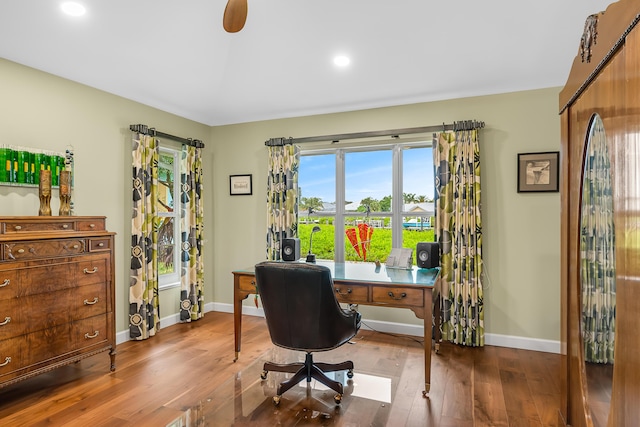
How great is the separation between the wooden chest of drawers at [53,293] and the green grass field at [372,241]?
86.6 inches

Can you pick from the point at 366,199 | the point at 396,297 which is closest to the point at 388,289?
the point at 396,297

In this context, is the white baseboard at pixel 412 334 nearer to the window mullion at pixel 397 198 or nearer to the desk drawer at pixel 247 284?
the window mullion at pixel 397 198

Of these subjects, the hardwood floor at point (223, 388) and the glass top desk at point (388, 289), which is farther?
the glass top desk at point (388, 289)

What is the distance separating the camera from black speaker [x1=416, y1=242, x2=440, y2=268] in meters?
3.47

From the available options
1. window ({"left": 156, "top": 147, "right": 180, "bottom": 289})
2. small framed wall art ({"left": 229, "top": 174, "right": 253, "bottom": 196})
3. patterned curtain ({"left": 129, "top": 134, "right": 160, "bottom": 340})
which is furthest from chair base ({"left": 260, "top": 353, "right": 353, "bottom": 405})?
small framed wall art ({"left": 229, "top": 174, "right": 253, "bottom": 196})

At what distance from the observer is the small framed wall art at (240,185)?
15.7ft

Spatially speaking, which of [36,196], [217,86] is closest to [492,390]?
[217,86]

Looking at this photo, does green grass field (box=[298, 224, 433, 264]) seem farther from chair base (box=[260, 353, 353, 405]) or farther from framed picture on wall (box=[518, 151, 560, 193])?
chair base (box=[260, 353, 353, 405])

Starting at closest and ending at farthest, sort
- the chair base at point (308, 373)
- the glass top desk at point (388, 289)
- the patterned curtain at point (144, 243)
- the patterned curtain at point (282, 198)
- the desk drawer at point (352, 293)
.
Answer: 1. the chair base at point (308, 373)
2. the glass top desk at point (388, 289)
3. the desk drawer at point (352, 293)
4. the patterned curtain at point (144, 243)
5. the patterned curtain at point (282, 198)

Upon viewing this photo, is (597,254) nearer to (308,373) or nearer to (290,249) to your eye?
(308,373)

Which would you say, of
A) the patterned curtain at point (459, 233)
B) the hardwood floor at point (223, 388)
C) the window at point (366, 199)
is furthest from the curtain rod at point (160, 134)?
the patterned curtain at point (459, 233)

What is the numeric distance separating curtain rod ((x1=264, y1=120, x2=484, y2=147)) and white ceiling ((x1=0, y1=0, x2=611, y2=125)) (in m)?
0.33

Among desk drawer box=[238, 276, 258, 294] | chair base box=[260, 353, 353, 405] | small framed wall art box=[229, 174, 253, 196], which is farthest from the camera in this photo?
small framed wall art box=[229, 174, 253, 196]

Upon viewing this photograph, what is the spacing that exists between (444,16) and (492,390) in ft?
8.88
